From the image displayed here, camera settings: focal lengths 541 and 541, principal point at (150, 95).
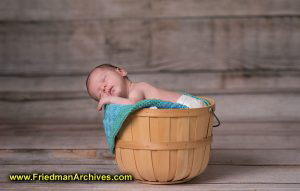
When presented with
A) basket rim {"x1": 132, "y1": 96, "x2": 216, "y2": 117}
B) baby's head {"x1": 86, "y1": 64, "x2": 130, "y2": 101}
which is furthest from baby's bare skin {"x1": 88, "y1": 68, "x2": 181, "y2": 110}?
basket rim {"x1": 132, "y1": 96, "x2": 216, "y2": 117}

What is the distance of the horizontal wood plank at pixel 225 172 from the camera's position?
1.98 m

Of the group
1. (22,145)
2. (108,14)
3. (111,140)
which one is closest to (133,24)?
(108,14)

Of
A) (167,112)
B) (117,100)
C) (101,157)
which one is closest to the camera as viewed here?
(167,112)

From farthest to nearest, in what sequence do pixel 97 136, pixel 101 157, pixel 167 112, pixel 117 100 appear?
pixel 97 136 → pixel 101 157 → pixel 117 100 → pixel 167 112

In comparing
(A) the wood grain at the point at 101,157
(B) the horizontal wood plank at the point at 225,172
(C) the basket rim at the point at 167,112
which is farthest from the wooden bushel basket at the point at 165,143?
(A) the wood grain at the point at 101,157

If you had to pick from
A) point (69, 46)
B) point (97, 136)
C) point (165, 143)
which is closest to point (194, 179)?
point (165, 143)

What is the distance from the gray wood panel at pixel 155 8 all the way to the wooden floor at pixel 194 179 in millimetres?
636

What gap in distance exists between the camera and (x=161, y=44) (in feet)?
10.2

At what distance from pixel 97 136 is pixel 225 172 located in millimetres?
891

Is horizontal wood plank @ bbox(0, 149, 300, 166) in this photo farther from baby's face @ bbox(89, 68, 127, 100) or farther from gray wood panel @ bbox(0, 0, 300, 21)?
gray wood panel @ bbox(0, 0, 300, 21)

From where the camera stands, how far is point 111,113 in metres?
1.85

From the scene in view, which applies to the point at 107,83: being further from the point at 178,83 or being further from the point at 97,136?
the point at 178,83

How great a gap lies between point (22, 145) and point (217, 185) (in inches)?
42.2

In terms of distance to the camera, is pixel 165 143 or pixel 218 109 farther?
pixel 218 109
